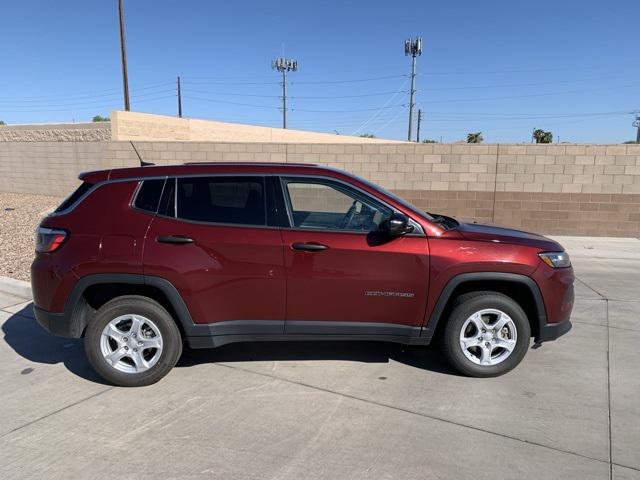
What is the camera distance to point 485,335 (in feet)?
13.2

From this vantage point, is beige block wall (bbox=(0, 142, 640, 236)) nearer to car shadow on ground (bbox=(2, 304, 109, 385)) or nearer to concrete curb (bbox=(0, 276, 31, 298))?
concrete curb (bbox=(0, 276, 31, 298))

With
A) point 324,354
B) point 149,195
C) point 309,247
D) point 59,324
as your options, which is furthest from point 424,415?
point 59,324

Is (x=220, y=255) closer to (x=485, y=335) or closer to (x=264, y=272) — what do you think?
(x=264, y=272)

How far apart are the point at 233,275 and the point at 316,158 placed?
8.89m

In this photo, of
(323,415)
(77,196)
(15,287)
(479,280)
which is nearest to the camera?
(323,415)

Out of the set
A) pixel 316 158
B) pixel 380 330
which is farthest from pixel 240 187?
pixel 316 158

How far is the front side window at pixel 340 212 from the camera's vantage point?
3.94 meters

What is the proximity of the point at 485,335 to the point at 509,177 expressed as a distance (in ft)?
28.2

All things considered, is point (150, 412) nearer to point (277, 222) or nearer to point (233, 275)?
point (233, 275)

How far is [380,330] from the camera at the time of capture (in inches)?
156

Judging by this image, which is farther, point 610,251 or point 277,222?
point 610,251

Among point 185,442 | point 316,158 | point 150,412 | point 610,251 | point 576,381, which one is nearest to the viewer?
point 185,442

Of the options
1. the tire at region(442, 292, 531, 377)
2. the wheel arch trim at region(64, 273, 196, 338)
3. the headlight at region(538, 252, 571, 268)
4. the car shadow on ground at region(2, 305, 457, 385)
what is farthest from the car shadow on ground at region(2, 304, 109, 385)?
the headlight at region(538, 252, 571, 268)

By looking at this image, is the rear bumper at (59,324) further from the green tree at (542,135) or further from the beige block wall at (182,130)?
the green tree at (542,135)
